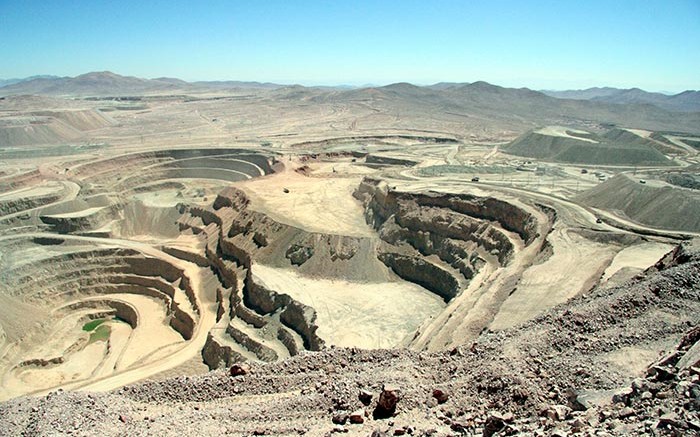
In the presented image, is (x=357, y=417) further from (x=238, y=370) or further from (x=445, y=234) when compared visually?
(x=445, y=234)

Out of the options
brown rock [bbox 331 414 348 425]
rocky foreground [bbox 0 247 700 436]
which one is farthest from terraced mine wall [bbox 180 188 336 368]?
brown rock [bbox 331 414 348 425]

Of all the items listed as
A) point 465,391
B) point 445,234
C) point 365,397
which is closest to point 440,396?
point 465,391

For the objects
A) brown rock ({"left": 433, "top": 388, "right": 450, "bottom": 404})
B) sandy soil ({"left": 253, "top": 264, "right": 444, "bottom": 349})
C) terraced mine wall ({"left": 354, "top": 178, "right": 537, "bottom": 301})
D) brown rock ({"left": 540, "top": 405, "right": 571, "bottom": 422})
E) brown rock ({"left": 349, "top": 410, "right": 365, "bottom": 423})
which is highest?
brown rock ({"left": 540, "top": 405, "right": 571, "bottom": 422})

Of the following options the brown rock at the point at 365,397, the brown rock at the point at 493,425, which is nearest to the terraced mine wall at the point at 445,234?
the brown rock at the point at 365,397

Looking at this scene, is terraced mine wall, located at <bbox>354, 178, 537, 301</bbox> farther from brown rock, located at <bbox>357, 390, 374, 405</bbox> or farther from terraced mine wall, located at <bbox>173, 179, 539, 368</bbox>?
brown rock, located at <bbox>357, 390, 374, 405</bbox>

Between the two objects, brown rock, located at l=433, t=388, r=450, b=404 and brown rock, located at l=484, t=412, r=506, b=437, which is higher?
brown rock, located at l=484, t=412, r=506, b=437

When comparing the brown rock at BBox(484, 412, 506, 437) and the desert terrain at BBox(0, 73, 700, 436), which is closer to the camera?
the brown rock at BBox(484, 412, 506, 437)

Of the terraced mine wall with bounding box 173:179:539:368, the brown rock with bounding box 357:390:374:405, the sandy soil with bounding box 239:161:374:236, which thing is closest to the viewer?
the brown rock with bounding box 357:390:374:405
